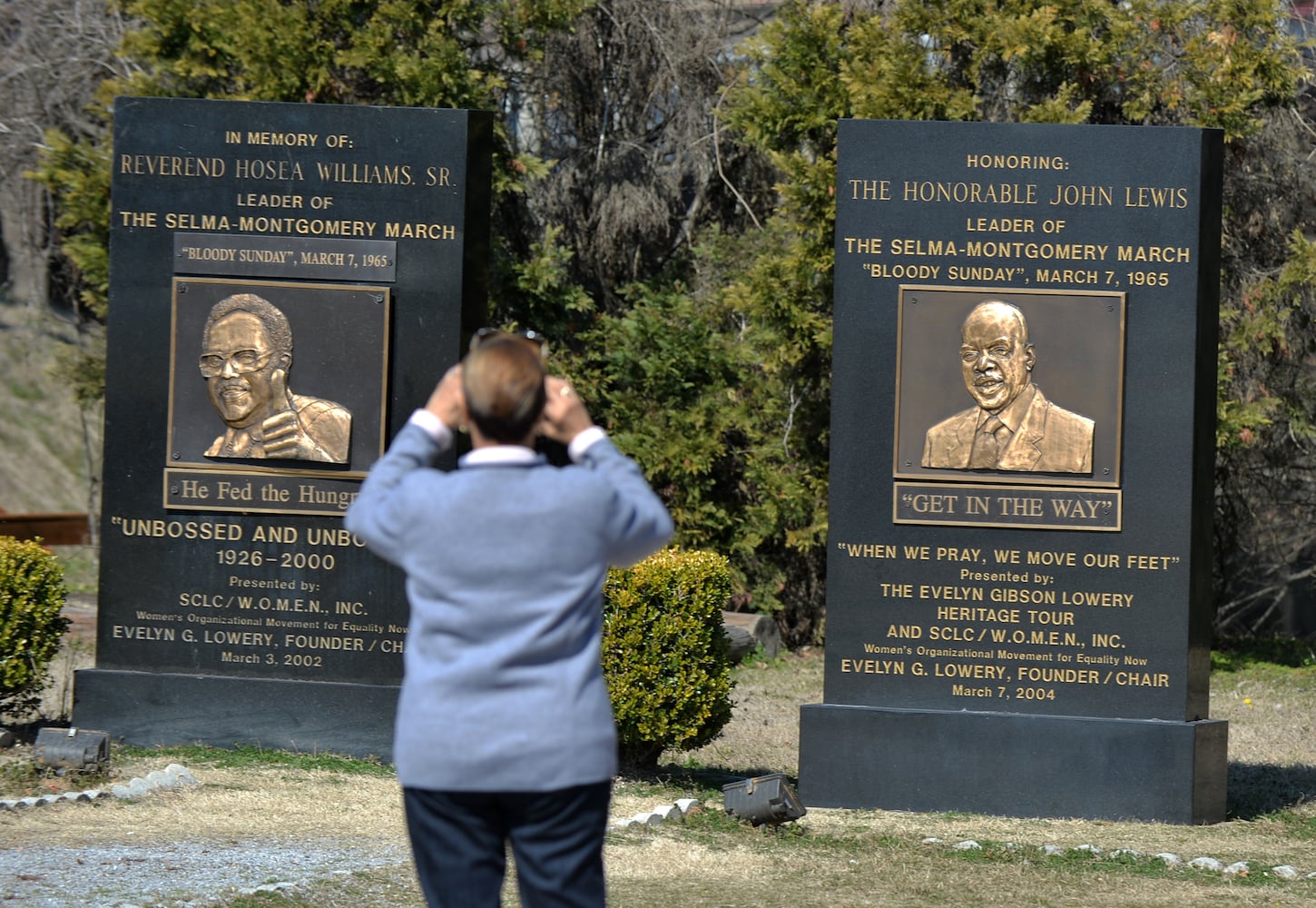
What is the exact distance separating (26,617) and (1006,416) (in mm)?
4872

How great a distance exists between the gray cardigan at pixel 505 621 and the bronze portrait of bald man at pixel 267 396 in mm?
4939

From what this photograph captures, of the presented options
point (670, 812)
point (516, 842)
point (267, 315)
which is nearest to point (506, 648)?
point (516, 842)

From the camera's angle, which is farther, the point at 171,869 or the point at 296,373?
the point at 296,373

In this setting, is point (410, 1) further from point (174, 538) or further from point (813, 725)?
point (813, 725)

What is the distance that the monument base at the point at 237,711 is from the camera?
7957 mm

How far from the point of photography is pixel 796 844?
22.0 feet

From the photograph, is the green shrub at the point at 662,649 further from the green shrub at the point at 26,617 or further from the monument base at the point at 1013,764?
the green shrub at the point at 26,617

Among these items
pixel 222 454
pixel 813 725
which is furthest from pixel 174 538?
pixel 813 725

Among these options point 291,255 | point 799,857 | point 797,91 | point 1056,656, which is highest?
point 797,91

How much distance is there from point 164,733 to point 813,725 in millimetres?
3254

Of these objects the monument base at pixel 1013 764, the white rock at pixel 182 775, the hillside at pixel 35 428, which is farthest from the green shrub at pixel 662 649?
the hillside at pixel 35 428

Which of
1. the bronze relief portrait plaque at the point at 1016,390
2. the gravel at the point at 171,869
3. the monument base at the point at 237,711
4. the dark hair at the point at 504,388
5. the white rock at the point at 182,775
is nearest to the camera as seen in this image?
the dark hair at the point at 504,388

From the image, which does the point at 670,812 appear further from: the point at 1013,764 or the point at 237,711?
the point at 237,711

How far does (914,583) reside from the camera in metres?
7.47
